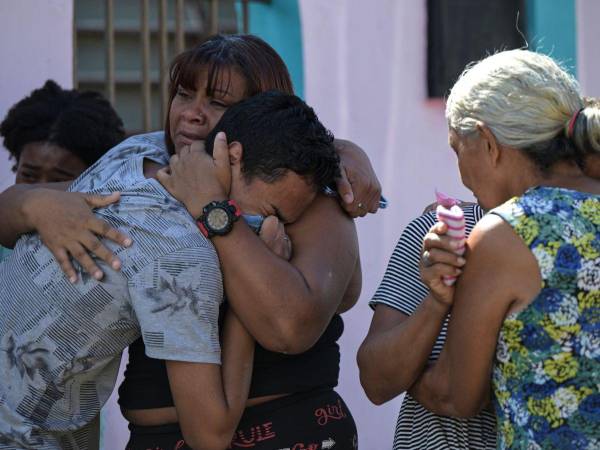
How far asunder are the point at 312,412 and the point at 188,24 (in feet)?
8.26

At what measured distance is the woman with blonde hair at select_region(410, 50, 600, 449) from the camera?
7.86 feet

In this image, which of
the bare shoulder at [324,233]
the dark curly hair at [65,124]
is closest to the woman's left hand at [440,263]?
the bare shoulder at [324,233]

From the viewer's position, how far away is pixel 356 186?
2842mm

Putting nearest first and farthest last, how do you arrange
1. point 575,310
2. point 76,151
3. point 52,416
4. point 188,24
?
point 575,310
point 52,416
point 76,151
point 188,24

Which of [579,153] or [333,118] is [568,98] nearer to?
[579,153]

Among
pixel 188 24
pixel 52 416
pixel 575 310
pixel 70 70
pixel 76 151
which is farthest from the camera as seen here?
pixel 188 24

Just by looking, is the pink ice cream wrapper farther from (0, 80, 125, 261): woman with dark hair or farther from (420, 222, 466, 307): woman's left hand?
(0, 80, 125, 261): woman with dark hair

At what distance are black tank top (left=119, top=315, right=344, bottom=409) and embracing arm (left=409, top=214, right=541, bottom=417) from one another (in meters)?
0.35

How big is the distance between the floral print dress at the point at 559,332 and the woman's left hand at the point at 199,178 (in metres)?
0.65

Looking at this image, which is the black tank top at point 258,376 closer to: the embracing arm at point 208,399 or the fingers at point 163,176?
the embracing arm at point 208,399

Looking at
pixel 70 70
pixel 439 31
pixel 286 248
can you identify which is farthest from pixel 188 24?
pixel 286 248

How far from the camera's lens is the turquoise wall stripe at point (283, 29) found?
472cm

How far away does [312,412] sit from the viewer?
2.68 metres

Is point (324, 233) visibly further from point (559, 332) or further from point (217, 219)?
point (559, 332)
